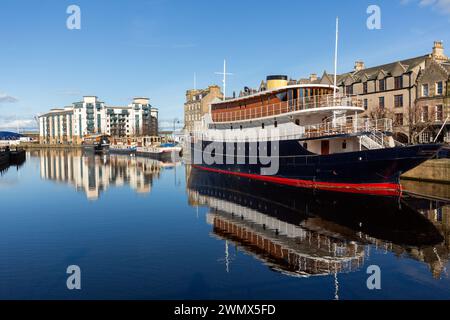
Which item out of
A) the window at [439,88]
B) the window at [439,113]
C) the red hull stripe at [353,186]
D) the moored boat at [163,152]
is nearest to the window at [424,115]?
the window at [439,113]

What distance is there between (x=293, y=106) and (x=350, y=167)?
28.3 feet

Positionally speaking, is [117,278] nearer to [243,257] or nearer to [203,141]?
[243,257]

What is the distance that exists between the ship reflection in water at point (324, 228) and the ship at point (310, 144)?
1.58m

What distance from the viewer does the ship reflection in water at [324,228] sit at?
1438 centimetres

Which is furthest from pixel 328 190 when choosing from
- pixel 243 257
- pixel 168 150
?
pixel 168 150

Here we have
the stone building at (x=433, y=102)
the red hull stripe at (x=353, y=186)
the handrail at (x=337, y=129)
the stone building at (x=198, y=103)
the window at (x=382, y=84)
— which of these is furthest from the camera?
the stone building at (x=198, y=103)

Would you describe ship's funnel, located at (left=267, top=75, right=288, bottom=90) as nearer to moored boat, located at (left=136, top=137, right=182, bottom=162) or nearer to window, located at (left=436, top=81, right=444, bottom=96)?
window, located at (left=436, top=81, right=444, bottom=96)

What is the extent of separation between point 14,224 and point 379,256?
62.3ft

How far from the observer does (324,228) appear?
19.1 metres

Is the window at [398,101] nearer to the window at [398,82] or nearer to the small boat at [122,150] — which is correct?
the window at [398,82]

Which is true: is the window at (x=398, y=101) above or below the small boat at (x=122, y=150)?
above

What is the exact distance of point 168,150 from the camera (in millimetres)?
87625

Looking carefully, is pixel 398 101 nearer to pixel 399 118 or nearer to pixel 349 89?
pixel 399 118
